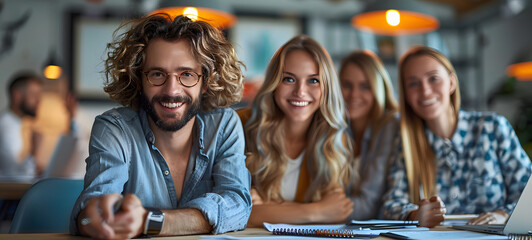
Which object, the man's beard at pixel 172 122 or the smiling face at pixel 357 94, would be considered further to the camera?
the smiling face at pixel 357 94

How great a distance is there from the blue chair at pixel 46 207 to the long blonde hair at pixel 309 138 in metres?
0.72

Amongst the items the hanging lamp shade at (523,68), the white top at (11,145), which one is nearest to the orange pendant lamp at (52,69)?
the white top at (11,145)

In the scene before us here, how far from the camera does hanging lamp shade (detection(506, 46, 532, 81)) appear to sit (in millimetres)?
5125

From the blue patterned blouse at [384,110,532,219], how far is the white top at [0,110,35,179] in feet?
13.1

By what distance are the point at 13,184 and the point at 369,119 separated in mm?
1861

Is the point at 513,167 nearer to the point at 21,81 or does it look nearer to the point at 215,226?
the point at 215,226

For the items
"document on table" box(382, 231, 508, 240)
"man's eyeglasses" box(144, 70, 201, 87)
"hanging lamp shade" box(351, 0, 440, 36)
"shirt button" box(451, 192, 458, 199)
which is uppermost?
"hanging lamp shade" box(351, 0, 440, 36)

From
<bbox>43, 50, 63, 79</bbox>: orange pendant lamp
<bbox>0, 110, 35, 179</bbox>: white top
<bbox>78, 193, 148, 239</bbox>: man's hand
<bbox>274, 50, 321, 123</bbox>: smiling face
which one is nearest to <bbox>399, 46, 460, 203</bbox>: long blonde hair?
<bbox>274, 50, 321, 123</bbox>: smiling face

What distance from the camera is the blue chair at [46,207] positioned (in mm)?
1705

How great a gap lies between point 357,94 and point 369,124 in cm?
18

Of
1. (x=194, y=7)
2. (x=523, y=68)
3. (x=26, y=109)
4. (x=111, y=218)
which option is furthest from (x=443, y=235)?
(x=26, y=109)

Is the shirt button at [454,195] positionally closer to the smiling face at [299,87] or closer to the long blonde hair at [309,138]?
the long blonde hair at [309,138]

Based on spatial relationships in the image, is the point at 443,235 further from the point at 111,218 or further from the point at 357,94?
the point at 357,94

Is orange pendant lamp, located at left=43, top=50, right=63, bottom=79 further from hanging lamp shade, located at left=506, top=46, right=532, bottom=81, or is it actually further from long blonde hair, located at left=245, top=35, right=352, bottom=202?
hanging lamp shade, located at left=506, top=46, right=532, bottom=81
